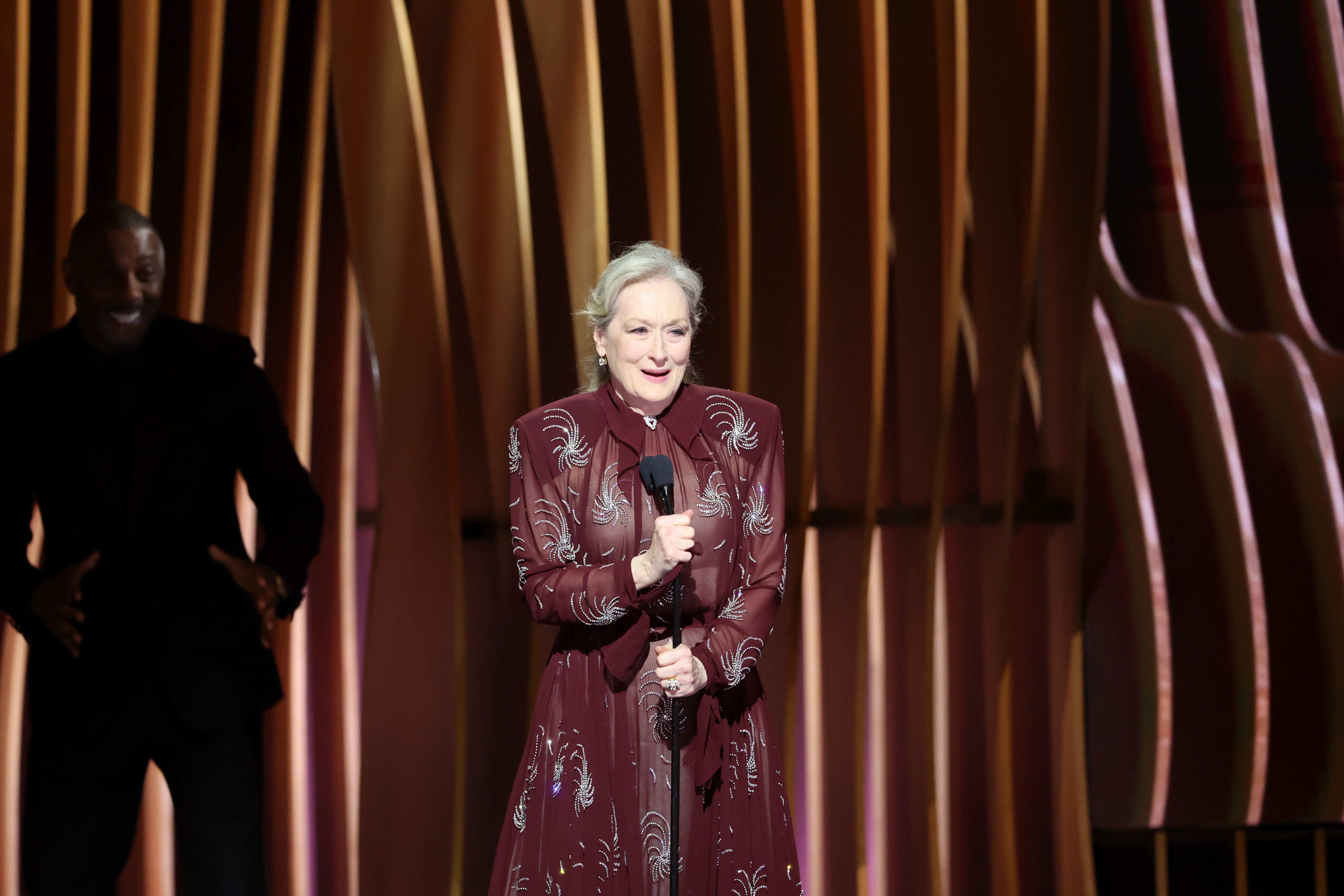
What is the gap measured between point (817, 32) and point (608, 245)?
2.50ft

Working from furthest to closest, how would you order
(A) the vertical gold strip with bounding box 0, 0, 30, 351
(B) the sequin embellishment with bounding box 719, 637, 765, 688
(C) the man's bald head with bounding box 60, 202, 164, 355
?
(A) the vertical gold strip with bounding box 0, 0, 30, 351 < (C) the man's bald head with bounding box 60, 202, 164, 355 < (B) the sequin embellishment with bounding box 719, 637, 765, 688

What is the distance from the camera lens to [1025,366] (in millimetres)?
2707

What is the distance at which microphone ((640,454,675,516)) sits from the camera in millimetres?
1557

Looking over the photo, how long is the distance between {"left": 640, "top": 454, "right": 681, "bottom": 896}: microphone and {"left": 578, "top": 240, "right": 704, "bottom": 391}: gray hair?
33 centimetres

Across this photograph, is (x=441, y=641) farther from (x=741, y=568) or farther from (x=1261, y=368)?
(x=1261, y=368)

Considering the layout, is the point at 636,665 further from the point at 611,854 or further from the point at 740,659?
the point at 611,854

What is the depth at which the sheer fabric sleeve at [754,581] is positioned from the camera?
1666 mm

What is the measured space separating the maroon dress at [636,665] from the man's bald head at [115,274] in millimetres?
1071

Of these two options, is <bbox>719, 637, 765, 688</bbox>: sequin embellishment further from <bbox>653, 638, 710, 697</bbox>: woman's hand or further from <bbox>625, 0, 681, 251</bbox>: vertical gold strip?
<bbox>625, 0, 681, 251</bbox>: vertical gold strip

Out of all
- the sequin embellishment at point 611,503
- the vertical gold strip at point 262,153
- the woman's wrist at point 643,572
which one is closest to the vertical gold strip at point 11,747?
the vertical gold strip at point 262,153

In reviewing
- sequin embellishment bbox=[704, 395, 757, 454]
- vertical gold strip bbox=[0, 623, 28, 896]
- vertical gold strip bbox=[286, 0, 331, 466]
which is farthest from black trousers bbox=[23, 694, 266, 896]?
sequin embellishment bbox=[704, 395, 757, 454]

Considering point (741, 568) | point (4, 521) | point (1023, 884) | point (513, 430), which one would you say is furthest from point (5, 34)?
point (1023, 884)

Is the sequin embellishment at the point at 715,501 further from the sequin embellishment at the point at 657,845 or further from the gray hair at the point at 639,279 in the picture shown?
the sequin embellishment at the point at 657,845

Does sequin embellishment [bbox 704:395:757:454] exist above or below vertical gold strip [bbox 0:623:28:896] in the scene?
above
